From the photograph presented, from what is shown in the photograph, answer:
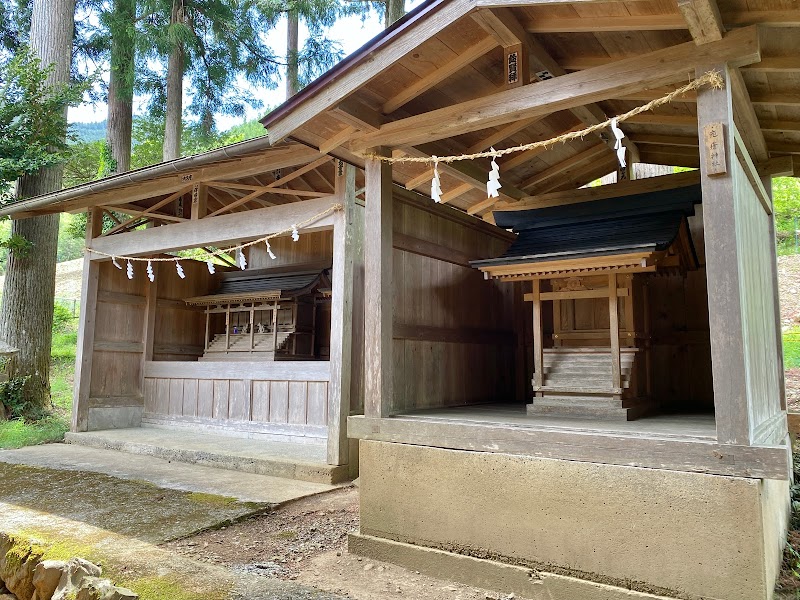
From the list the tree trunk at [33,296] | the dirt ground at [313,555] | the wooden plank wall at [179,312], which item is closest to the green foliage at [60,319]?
the tree trunk at [33,296]

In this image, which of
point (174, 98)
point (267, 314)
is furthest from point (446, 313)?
point (174, 98)

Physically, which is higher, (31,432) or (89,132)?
(89,132)

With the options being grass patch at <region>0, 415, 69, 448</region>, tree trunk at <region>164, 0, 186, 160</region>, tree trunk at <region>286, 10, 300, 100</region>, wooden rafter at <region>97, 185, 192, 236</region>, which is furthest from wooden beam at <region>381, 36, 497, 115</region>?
tree trunk at <region>286, 10, 300, 100</region>

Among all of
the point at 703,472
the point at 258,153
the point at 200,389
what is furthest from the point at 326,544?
the point at 200,389

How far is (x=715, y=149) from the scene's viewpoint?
307 cm

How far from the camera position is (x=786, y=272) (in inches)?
703

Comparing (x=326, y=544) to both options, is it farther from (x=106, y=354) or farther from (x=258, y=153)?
(x=106, y=354)

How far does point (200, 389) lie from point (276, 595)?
731 centimetres

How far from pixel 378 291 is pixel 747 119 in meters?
3.07

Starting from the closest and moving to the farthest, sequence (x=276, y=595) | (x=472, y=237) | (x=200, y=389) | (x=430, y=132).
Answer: (x=276, y=595), (x=430, y=132), (x=472, y=237), (x=200, y=389)

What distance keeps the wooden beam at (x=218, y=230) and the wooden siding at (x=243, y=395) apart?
2114 millimetres

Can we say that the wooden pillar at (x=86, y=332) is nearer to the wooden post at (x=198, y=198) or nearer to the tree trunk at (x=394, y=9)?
the wooden post at (x=198, y=198)

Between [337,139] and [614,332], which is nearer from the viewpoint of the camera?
[614,332]

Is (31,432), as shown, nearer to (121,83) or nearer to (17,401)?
(17,401)
